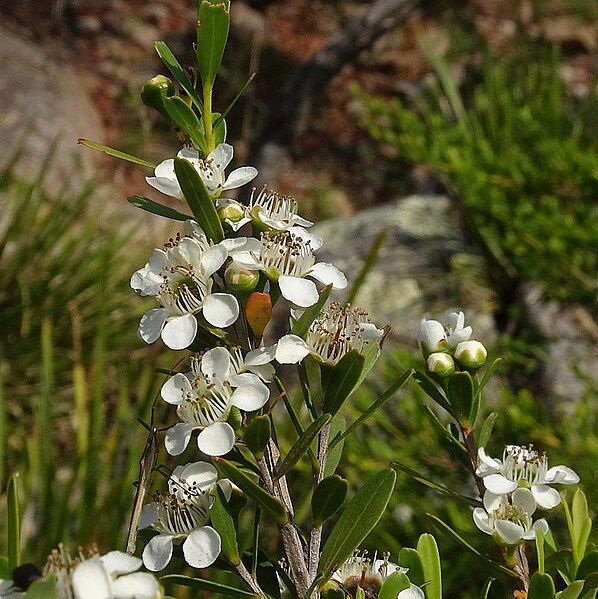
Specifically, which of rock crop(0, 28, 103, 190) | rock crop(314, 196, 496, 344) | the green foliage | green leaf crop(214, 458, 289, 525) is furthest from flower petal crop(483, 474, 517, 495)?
rock crop(0, 28, 103, 190)

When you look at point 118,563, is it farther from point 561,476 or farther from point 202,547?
point 561,476

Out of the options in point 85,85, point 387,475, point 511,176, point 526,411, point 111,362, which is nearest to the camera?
point 387,475

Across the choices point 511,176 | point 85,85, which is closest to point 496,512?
point 511,176

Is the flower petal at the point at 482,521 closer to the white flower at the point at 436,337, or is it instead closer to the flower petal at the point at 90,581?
the white flower at the point at 436,337

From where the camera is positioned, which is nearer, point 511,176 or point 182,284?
point 182,284

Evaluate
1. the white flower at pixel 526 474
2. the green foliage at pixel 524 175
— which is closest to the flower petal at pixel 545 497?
the white flower at pixel 526 474

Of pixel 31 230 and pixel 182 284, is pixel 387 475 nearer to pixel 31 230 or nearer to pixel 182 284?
pixel 182 284

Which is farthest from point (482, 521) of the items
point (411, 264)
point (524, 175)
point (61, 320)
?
point (411, 264)
